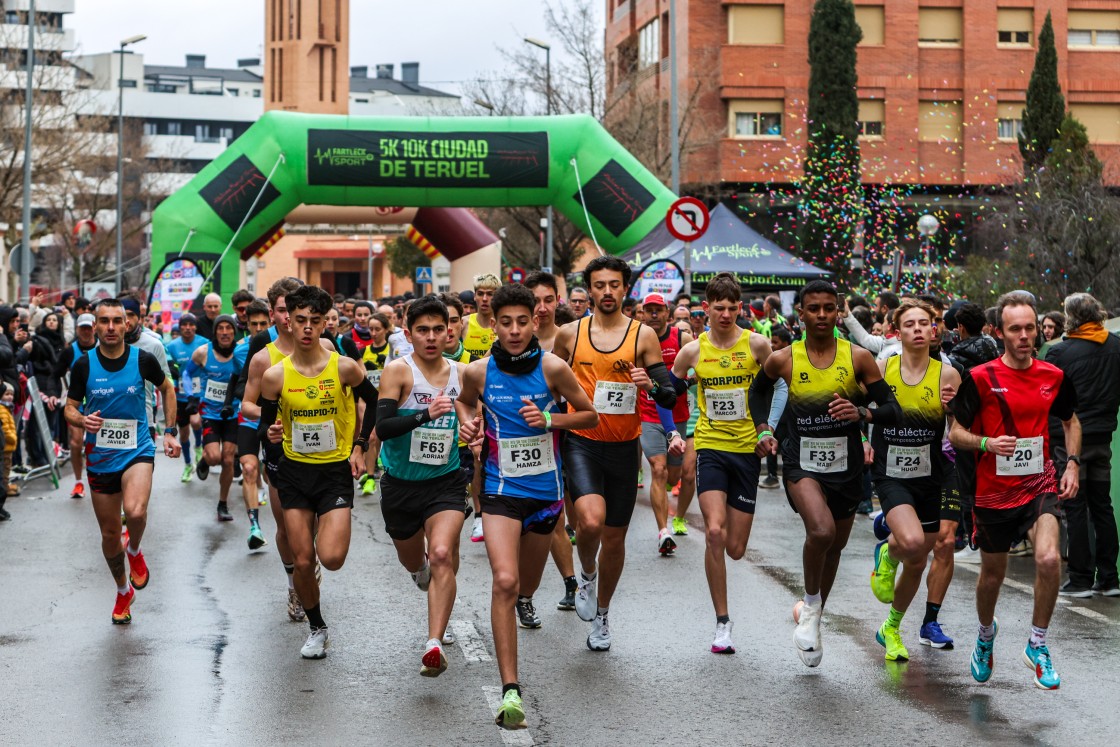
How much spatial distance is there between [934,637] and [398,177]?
19.6 metres

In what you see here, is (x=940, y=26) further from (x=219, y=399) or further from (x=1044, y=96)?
(x=219, y=399)

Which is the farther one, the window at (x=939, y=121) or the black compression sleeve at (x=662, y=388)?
A: the window at (x=939, y=121)

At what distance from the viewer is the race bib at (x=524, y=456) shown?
24.5 ft

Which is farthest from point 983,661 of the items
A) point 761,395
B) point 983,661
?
point 761,395

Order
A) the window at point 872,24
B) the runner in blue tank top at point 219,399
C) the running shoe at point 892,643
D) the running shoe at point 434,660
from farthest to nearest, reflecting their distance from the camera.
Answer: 1. the window at point 872,24
2. the runner in blue tank top at point 219,399
3. the running shoe at point 892,643
4. the running shoe at point 434,660

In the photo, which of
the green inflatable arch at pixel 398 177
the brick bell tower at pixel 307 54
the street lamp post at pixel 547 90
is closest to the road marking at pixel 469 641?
the green inflatable arch at pixel 398 177

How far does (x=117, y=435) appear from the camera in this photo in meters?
9.62

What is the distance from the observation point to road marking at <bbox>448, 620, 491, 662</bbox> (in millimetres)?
8445

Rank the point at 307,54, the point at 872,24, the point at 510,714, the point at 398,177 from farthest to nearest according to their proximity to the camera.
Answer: the point at 307,54
the point at 872,24
the point at 398,177
the point at 510,714

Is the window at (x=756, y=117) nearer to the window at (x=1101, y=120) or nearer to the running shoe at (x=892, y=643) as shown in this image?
the window at (x=1101, y=120)

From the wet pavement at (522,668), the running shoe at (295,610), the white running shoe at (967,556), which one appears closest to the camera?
the wet pavement at (522,668)

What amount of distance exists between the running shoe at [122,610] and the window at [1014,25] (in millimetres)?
46854

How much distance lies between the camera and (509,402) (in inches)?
297

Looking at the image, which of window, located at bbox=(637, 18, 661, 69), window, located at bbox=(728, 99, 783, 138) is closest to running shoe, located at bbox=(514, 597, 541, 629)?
window, located at bbox=(728, 99, 783, 138)
